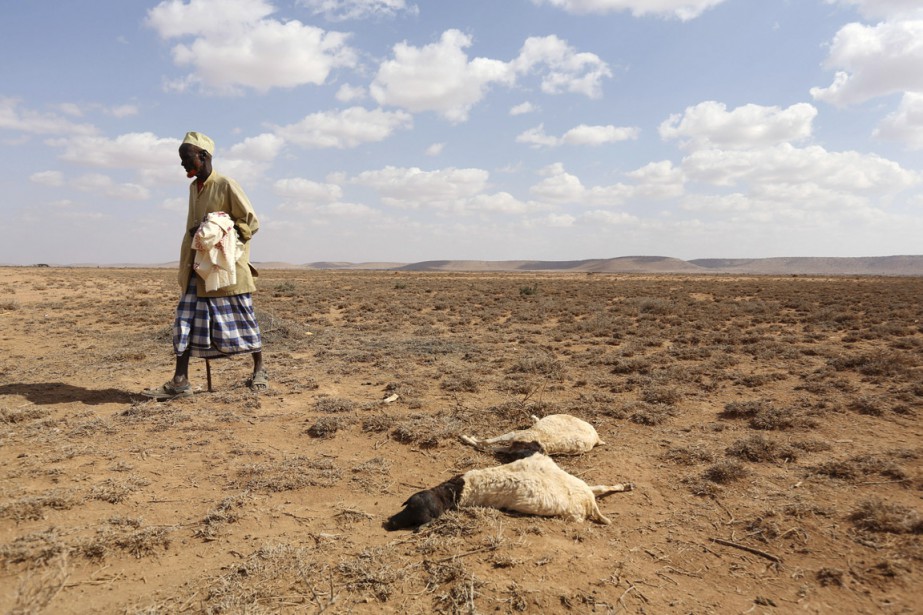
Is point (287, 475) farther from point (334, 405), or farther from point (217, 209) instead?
point (217, 209)

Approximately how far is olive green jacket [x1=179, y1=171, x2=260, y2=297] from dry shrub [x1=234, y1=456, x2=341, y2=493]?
2212 millimetres

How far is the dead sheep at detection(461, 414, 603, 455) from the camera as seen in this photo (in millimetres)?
4031

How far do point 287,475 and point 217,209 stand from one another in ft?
10.1

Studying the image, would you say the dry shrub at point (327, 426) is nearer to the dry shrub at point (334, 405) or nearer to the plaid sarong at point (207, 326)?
the dry shrub at point (334, 405)

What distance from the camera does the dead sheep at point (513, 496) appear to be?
2.98 meters

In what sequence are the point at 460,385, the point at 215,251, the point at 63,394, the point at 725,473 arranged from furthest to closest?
1. the point at 460,385
2. the point at 63,394
3. the point at 215,251
4. the point at 725,473

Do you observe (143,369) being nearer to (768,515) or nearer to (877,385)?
(768,515)

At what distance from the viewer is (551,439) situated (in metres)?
4.08

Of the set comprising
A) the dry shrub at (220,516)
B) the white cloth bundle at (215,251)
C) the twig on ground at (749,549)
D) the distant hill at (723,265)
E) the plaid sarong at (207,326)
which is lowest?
the twig on ground at (749,549)

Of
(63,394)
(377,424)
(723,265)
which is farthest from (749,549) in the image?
(723,265)

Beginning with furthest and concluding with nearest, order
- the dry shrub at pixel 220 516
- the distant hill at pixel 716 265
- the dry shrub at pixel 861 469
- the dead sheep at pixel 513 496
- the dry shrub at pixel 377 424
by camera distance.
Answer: the distant hill at pixel 716 265 < the dry shrub at pixel 377 424 < the dry shrub at pixel 861 469 < the dead sheep at pixel 513 496 < the dry shrub at pixel 220 516

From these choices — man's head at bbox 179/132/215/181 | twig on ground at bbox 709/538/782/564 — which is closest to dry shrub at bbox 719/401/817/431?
twig on ground at bbox 709/538/782/564

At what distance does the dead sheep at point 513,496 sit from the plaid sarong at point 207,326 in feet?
10.3

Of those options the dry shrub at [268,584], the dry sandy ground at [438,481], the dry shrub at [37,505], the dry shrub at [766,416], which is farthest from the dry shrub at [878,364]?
the dry shrub at [37,505]
